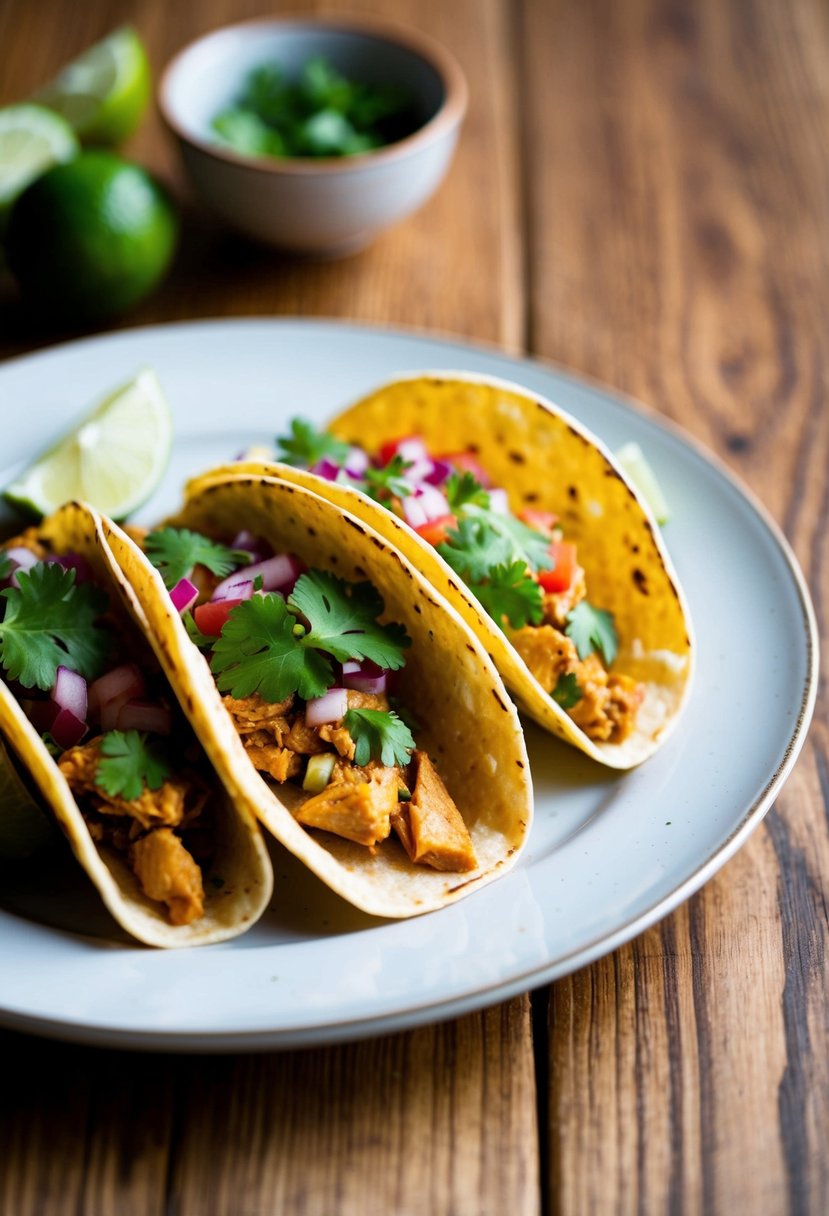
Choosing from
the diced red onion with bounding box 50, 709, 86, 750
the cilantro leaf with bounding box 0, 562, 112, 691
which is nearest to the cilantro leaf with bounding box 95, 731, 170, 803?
the diced red onion with bounding box 50, 709, 86, 750

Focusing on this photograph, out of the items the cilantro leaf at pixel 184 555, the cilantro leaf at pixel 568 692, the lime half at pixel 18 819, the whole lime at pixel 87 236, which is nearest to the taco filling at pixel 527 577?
the cilantro leaf at pixel 568 692

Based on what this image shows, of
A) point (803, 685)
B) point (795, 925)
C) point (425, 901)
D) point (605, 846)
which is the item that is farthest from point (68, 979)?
point (803, 685)

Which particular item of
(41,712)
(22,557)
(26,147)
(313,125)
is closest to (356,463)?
(22,557)

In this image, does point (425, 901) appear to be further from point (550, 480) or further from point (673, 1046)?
point (550, 480)

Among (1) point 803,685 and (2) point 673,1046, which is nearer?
(2) point 673,1046

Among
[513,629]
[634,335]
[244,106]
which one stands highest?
[244,106]

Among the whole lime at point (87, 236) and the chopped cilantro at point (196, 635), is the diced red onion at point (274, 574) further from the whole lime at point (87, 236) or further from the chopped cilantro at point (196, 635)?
the whole lime at point (87, 236)
